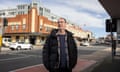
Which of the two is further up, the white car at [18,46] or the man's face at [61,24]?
the man's face at [61,24]

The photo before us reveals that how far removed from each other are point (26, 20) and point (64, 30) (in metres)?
67.4

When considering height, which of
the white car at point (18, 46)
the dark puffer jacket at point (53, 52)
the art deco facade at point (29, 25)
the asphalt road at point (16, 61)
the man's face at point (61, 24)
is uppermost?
the art deco facade at point (29, 25)

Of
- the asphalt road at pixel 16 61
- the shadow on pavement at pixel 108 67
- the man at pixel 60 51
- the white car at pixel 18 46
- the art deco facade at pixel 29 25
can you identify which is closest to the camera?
the man at pixel 60 51

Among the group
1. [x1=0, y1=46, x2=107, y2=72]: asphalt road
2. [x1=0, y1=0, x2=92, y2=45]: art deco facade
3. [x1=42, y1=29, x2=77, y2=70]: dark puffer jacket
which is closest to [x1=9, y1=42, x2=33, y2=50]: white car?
[x1=0, y1=46, x2=107, y2=72]: asphalt road

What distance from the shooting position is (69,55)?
207 inches

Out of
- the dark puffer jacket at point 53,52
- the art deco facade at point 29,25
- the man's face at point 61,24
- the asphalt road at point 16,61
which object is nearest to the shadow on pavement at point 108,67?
the asphalt road at point 16,61

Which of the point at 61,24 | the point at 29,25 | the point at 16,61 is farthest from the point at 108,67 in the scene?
the point at 29,25

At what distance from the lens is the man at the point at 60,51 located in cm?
520

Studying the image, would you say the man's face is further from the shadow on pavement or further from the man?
→ the shadow on pavement

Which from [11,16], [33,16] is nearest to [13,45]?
[33,16]

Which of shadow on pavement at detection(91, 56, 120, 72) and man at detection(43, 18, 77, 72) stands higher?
man at detection(43, 18, 77, 72)

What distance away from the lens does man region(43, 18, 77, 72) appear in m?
5.20

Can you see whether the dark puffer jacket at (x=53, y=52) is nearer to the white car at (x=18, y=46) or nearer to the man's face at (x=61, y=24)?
the man's face at (x=61, y=24)

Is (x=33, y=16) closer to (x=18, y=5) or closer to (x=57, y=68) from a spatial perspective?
(x=18, y=5)
